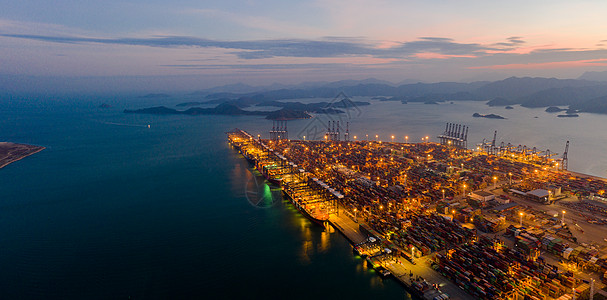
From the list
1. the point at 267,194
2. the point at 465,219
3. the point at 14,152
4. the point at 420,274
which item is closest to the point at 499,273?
the point at 420,274

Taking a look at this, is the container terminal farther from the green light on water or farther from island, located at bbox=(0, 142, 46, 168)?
island, located at bbox=(0, 142, 46, 168)

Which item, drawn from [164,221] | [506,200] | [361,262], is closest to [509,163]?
[506,200]

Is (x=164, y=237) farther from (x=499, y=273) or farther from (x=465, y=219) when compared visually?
(x=465, y=219)

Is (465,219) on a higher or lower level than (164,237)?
higher

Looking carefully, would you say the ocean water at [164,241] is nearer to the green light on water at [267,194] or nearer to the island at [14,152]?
the green light on water at [267,194]

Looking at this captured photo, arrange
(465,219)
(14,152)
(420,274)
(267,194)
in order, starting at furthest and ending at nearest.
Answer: (14,152) → (267,194) → (465,219) → (420,274)

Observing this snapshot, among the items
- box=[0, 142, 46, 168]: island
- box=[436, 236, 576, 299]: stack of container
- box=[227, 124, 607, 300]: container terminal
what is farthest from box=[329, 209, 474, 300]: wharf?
box=[0, 142, 46, 168]: island

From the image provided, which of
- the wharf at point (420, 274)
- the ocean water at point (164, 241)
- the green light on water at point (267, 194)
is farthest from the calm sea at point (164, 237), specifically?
the wharf at point (420, 274)
